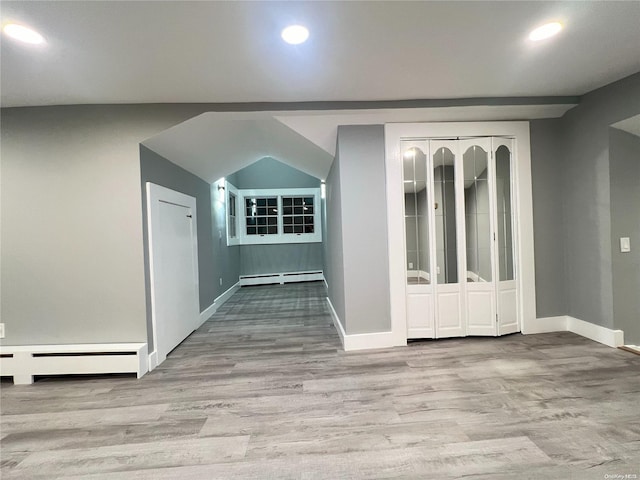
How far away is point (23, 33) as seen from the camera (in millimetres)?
1598

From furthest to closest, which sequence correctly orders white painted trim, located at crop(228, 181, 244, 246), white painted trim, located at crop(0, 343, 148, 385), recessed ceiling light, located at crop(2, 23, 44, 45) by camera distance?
white painted trim, located at crop(228, 181, 244, 246), white painted trim, located at crop(0, 343, 148, 385), recessed ceiling light, located at crop(2, 23, 44, 45)

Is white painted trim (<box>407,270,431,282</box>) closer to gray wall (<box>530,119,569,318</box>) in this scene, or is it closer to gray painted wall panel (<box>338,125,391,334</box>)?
gray painted wall panel (<box>338,125,391,334</box>)

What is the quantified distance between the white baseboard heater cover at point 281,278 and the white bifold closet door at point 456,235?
470cm

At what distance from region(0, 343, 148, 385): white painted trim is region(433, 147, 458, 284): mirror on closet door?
3.03m

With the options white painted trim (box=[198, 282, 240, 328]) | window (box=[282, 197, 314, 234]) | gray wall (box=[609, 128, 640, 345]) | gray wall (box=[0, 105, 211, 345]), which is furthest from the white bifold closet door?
window (box=[282, 197, 314, 234])

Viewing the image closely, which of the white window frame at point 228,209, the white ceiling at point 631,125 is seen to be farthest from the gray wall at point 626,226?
the white window frame at point 228,209

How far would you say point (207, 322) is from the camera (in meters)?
4.04

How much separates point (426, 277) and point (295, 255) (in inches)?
191

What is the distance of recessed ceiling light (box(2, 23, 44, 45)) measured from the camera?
155 cm

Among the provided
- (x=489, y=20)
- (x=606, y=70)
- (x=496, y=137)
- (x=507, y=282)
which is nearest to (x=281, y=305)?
(x=507, y=282)

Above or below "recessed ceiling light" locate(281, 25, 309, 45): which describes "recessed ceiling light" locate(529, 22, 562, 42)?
above

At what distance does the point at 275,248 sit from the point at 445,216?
5117 mm

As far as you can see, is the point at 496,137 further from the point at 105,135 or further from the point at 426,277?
the point at 105,135

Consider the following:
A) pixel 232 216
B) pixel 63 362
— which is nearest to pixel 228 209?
pixel 232 216
